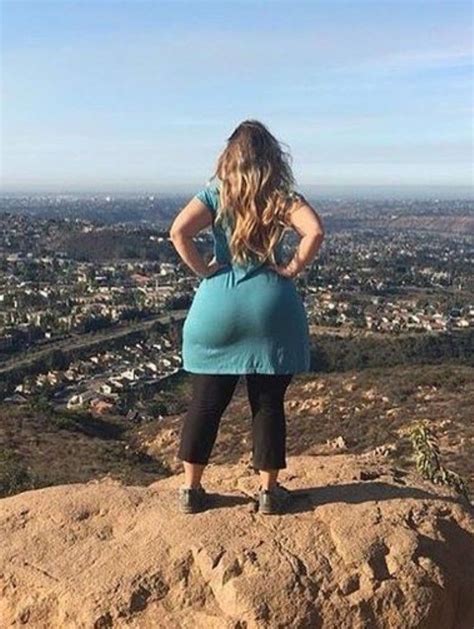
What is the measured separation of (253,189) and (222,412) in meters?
1.33

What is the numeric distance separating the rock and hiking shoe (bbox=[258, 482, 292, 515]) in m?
0.05

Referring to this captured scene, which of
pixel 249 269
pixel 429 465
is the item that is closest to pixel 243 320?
pixel 249 269

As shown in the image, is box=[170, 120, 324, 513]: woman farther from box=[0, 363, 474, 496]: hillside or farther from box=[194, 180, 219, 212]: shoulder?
box=[0, 363, 474, 496]: hillside

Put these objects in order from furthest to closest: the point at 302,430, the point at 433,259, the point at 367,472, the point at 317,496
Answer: the point at 433,259, the point at 302,430, the point at 367,472, the point at 317,496

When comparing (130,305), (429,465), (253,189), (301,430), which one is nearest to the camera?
(253,189)

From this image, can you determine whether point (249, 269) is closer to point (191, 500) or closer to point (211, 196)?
point (211, 196)

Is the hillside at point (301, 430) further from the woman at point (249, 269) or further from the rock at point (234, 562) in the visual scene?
the woman at point (249, 269)

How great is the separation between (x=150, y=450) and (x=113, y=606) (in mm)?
20187

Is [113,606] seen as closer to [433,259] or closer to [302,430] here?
[302,430]

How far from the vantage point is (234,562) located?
14.7 ft

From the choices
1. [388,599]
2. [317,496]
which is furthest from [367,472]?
[388,599]

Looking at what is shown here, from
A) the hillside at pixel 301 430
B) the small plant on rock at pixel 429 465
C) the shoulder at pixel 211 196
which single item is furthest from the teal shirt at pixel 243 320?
the hillside at pixel 301 430

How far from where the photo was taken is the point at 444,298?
86.8 meters

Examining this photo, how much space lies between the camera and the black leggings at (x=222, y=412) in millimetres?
4828
